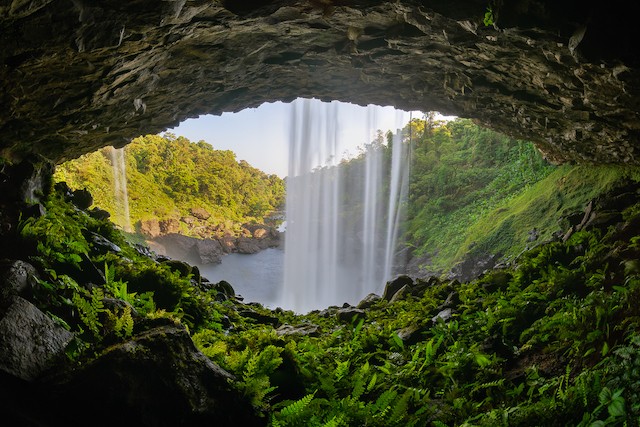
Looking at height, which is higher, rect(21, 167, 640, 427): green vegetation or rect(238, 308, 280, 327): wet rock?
rect(21, 167, 640, 427): green vegetation

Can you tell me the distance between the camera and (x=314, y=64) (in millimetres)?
9227

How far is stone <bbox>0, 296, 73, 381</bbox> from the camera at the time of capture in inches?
105

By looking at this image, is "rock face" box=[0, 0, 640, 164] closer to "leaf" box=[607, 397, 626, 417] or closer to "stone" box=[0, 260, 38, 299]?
"stone" box=[0, 260, 38, 299]

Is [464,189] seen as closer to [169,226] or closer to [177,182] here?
[169,226]

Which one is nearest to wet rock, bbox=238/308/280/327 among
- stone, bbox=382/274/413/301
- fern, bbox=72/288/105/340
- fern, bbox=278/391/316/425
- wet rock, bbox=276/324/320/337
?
wet rock, bbox=276/324/320/337

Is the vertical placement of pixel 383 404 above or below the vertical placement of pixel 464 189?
below

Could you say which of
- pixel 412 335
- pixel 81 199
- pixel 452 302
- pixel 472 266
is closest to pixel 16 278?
pixel 412 335

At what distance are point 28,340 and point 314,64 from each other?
8126mm

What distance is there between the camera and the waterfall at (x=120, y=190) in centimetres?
2598

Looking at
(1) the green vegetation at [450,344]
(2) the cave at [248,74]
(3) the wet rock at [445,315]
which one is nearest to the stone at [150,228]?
(2) the cave at [248,74]

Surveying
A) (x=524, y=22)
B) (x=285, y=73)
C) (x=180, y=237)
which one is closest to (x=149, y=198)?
(x=180, y=237)

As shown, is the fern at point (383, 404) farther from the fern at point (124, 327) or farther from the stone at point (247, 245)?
the stone at point (247, 245)

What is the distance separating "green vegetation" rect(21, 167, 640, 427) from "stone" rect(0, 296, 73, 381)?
0.14 metres

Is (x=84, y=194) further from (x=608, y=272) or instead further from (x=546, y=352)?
(x=608, y=272)
